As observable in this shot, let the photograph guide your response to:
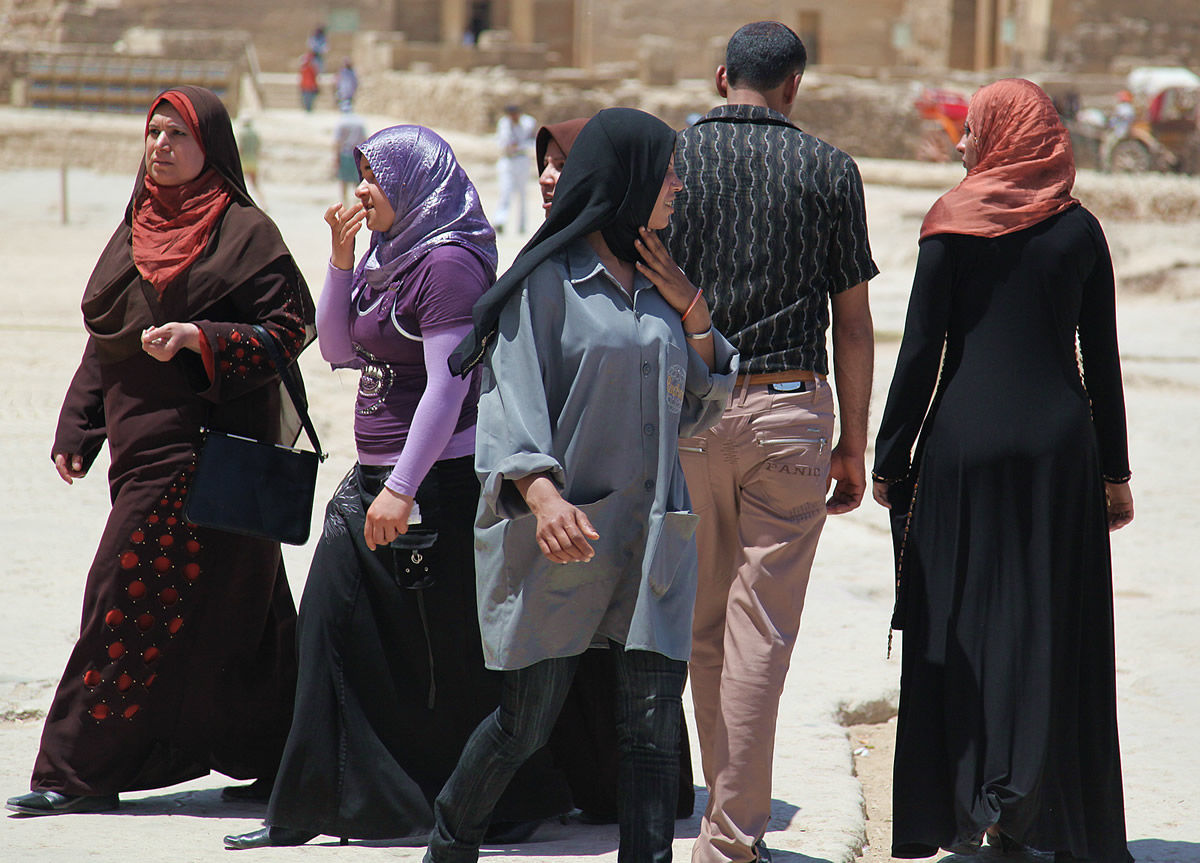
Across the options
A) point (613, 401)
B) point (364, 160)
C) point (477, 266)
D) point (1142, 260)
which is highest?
point (364, 160)

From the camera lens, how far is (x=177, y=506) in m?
3.18

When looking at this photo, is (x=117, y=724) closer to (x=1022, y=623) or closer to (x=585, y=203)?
(x=585, y=203)

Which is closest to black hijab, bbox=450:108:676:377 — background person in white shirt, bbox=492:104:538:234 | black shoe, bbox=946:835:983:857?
black shoe, bbox=946:835:983:857

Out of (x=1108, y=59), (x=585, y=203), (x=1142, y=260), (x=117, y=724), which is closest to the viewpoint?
(x=585, y=203)

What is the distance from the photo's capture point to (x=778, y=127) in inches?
114

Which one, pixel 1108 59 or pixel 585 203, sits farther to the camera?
pixel 1108 59

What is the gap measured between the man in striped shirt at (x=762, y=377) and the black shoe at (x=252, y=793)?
105cm

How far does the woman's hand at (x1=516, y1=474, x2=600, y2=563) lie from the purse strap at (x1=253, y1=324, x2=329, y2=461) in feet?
3.02

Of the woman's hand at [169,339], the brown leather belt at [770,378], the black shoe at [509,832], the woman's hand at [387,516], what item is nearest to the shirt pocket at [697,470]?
the brown leather belt at [770,378]

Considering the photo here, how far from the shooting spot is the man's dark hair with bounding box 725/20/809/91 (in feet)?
9.54

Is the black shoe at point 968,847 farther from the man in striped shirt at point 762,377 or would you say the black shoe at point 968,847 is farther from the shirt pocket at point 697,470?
the shirt pocket at point 697,470

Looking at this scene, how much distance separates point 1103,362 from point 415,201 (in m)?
1.45

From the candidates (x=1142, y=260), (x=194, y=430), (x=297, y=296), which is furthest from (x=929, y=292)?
(x=1142, y=260)

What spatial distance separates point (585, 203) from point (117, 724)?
5.30 feet
